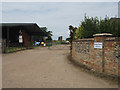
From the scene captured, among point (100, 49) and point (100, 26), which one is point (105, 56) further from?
point (100, 26)

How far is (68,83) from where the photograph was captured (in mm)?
3549

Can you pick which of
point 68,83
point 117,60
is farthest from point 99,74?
Result: point 68,83

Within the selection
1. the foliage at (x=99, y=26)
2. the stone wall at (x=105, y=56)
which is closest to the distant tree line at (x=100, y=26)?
the foliage at (x=99, y=26)

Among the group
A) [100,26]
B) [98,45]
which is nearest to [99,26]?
[100,26]

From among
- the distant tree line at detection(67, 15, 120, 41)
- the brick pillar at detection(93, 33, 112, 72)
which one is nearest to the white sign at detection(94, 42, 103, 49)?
the brick pillar at detection(93, 33, 112, 72)

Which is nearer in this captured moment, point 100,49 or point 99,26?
point 100,49

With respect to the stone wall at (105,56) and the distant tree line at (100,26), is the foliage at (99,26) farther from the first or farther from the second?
the stone wall at (105,56)

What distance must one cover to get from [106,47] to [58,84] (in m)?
2.86

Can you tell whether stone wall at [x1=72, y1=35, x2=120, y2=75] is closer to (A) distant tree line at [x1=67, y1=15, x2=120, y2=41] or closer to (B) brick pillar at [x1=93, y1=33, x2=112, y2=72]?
(B) brick pillar at [x1=93, y1=33, x2=112, y2=72]

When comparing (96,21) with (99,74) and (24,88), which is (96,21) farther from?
(24,88)

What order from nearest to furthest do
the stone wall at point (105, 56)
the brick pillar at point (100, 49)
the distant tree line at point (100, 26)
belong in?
the stone wall at point (105, 56) → the brick pillar at point (100, 49) → the distant tree line at point (100, 26)

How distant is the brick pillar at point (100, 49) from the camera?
439cm

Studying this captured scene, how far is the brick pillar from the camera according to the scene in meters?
4.39

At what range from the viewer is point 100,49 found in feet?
14.6
